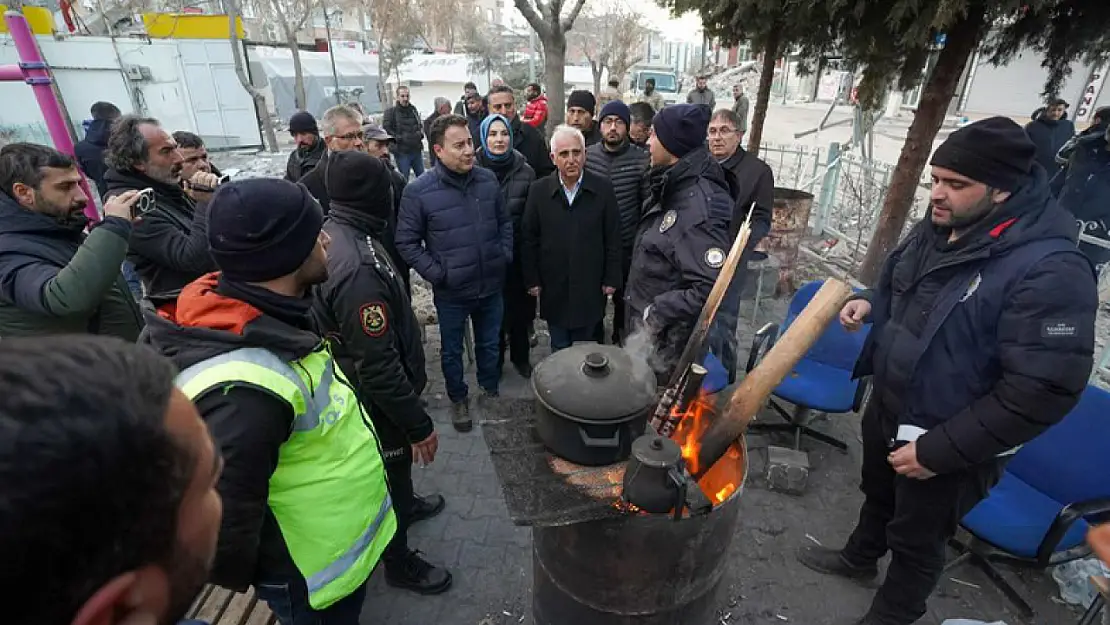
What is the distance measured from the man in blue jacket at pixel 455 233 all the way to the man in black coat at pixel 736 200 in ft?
5.86

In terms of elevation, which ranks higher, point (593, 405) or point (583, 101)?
point (583, 101)

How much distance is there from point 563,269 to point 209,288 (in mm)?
3062

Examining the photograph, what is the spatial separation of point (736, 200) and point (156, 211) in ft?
13.0

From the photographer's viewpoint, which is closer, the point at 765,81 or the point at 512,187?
the point at 512,187

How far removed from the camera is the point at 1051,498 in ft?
9.76

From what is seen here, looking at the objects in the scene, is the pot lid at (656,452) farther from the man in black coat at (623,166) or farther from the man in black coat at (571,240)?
the man in black coat at (623,166)

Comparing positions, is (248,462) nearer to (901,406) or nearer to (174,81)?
Result: (901,406)

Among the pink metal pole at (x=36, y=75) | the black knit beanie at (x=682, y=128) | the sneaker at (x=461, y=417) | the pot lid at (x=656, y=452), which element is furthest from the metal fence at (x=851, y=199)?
the pink metal pole at (x=36, y=75)

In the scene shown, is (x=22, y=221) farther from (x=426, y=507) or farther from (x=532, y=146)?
(x=532, y=146)

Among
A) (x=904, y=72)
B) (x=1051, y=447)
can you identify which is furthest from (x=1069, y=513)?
(x=904, y=72)

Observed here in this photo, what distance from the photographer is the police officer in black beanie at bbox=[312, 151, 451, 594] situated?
2.59 m

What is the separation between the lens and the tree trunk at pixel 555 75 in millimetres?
9859

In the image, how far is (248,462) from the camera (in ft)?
5.00

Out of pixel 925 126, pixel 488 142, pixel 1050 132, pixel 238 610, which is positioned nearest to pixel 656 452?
pixel 238 610
